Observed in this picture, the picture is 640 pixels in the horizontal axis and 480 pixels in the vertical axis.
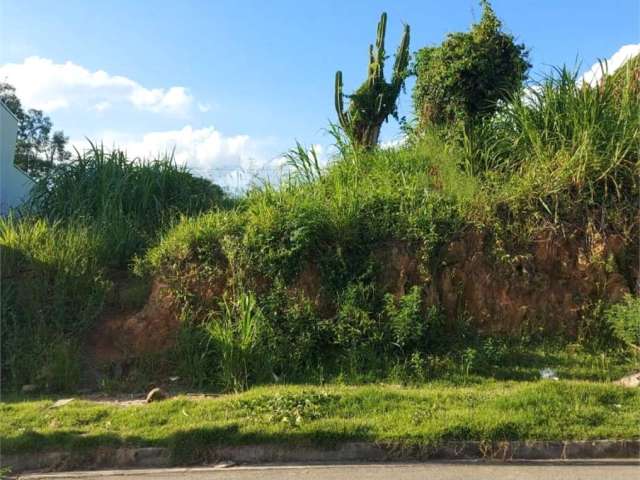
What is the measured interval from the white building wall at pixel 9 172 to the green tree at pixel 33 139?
16.0m

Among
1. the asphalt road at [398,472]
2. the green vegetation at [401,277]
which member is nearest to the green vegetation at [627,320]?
the green vegetation at [401,277]

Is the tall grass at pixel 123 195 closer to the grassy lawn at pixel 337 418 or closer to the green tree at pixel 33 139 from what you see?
the grassy lawn at pixel 337 418

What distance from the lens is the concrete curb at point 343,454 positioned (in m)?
4.78

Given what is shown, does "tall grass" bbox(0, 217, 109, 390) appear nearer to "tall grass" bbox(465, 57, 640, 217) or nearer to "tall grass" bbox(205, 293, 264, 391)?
"tall grass" bbox(205, 293, 264, 391)

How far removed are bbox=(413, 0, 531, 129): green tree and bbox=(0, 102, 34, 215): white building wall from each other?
9.81 meters

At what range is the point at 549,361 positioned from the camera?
6984 millimetres

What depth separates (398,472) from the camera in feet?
14.8

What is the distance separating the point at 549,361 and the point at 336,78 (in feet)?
26.3

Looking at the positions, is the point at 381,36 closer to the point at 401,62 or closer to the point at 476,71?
the point at 401,62

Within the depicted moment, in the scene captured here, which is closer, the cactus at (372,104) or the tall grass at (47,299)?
the tall grass at (47,299)

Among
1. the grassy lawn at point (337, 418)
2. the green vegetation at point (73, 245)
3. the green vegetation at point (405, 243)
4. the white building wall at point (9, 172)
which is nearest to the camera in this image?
the grassy lawn at point (337, 418)

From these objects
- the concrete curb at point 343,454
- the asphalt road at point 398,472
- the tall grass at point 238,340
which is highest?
the tall grass at point 238,340

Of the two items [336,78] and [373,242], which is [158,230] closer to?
[373,242]

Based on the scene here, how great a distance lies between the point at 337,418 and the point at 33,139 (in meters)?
32.9
